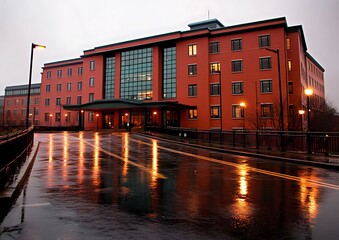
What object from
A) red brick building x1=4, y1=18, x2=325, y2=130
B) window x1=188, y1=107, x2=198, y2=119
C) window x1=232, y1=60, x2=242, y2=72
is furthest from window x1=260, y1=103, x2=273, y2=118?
window x1=188, y1=107, x2=198, y2=119

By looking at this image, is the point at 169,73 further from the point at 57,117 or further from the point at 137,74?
the point at 57,117

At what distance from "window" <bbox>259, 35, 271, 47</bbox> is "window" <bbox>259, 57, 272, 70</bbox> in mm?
2308

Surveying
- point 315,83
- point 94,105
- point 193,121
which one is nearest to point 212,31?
point 193,121

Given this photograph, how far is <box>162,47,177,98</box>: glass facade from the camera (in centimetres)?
5019

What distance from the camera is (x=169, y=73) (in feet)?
167

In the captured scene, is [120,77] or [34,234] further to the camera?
[120,77]

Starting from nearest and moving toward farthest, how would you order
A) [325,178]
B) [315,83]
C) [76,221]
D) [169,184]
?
[76,221]
[169,184]
[325,178]
[315,83]

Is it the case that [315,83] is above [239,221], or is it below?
above

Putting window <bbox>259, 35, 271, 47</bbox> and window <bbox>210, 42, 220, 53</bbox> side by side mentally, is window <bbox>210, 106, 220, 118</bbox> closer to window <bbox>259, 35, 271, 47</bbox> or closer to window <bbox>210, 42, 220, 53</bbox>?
window <bbox>210, 42, 220, 53</bbox>

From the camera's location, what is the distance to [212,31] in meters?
46.8

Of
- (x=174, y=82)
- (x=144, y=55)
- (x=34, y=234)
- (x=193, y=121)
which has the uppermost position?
(x=144, y=55)

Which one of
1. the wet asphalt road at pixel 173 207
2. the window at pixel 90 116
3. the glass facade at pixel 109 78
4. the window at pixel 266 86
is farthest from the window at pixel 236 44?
the wet asphalt road at pixel 173 207

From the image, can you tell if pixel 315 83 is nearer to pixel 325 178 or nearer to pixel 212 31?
pixel 212 31

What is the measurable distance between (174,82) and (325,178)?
41.9 m
